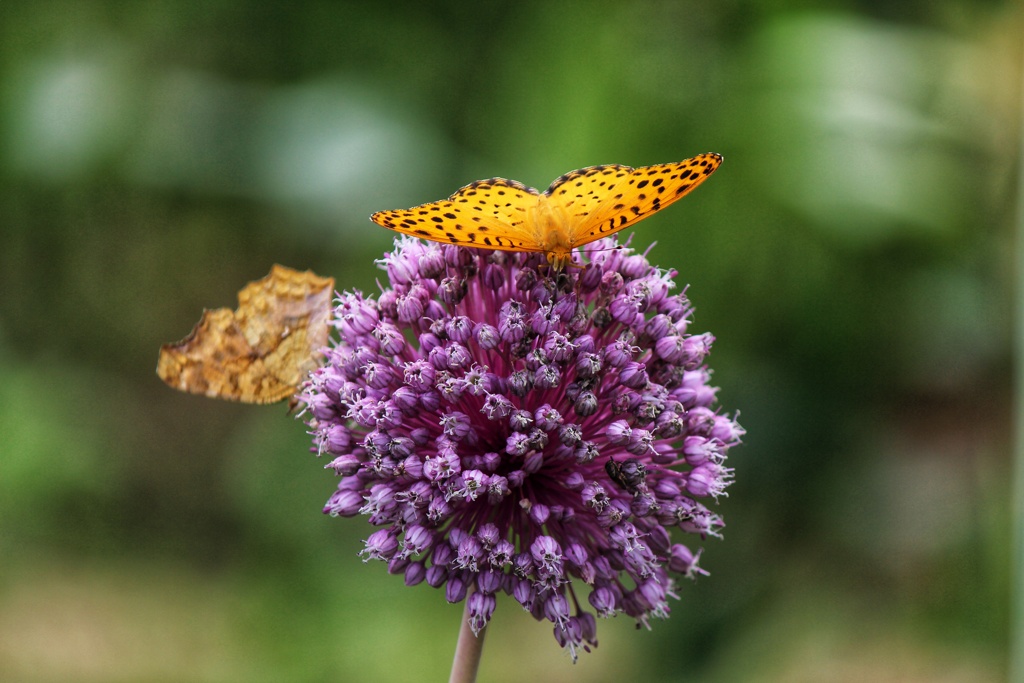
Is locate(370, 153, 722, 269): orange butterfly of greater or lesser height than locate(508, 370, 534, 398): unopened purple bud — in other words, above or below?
above

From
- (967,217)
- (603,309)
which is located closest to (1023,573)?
(603,309)

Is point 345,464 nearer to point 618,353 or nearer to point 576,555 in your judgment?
point 576,555

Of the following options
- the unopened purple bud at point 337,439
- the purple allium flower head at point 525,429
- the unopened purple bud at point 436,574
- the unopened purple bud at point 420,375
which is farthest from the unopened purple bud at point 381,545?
the unopened purple bud at point 420,375

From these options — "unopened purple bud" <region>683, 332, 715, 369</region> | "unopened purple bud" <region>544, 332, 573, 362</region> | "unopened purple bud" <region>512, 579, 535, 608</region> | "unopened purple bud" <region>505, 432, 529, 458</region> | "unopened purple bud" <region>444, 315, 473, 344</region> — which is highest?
"unopened purple bud" <region>683, 332, 715, 369</region>

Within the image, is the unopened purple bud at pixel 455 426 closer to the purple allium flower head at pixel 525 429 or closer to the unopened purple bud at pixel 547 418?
the purple allium flower head at pixel 525 429

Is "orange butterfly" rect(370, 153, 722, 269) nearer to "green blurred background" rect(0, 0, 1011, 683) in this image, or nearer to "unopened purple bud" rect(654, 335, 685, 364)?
"unopened purple bud" rect(654, 335, 685, 364)

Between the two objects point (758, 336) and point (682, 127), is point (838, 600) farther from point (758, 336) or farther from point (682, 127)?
point (682, 127)

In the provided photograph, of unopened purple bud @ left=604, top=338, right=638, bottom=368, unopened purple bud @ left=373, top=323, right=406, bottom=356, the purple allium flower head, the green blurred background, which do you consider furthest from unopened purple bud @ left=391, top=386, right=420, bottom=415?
the green blurred background
